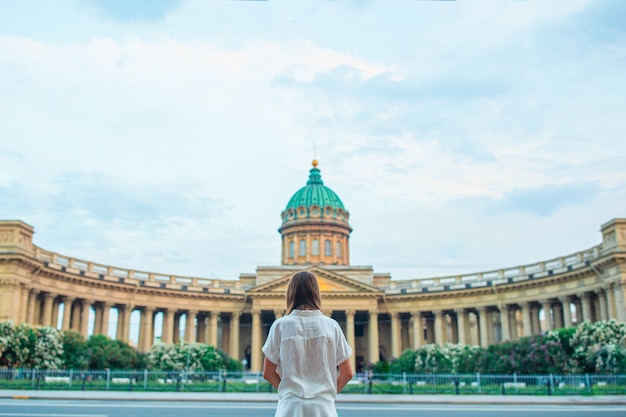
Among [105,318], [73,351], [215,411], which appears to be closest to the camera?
[215,411]

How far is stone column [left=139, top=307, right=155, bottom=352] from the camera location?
74.2 meters

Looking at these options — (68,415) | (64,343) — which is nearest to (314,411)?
(68,415)

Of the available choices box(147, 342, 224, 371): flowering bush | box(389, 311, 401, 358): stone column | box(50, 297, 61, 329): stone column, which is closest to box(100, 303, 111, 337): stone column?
box(50, 297, 61, 329): stone column

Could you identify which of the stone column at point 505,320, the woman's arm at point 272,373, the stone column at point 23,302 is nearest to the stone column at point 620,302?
the stone column at point 505,320

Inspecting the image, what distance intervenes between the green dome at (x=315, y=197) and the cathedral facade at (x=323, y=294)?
0.20 m

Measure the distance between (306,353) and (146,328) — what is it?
240 feet

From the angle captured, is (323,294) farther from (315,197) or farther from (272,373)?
(272,373)

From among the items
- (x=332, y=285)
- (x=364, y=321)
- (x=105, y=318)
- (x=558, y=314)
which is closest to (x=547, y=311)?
(x=558, y=314)

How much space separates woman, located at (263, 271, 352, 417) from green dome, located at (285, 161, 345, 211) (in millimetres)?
86276

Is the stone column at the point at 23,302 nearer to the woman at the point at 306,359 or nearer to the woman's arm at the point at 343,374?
the woman at the point at 306,359

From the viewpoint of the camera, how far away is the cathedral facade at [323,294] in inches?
2226

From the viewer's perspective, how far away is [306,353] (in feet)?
19.4

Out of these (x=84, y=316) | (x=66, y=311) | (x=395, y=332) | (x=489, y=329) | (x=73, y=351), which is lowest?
(x=73, y=351)

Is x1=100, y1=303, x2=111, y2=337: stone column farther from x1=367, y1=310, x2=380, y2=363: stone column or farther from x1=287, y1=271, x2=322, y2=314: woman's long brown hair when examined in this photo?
x1=287, y1=271, x2=322, y2=314: woman's long brown hair
